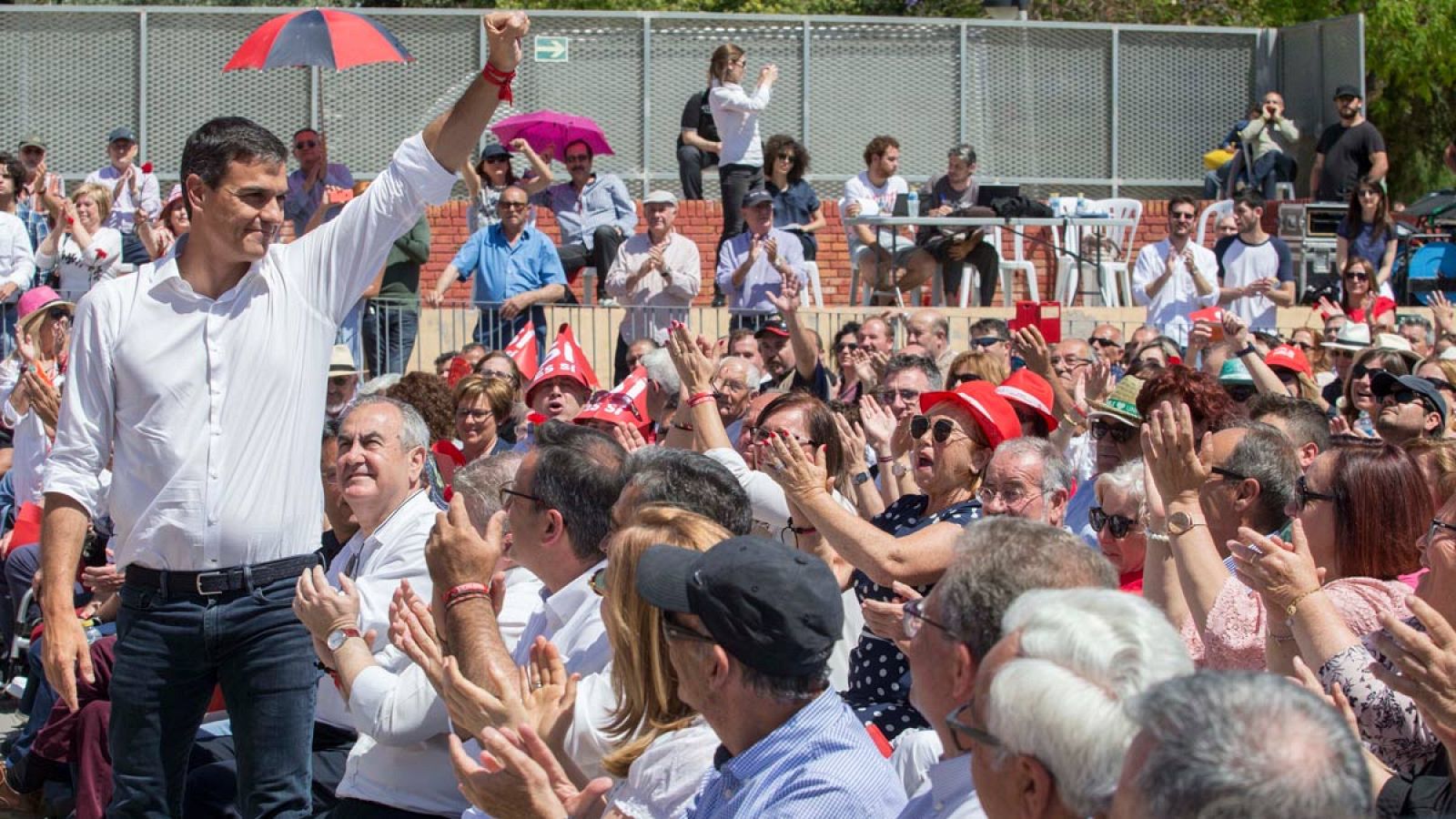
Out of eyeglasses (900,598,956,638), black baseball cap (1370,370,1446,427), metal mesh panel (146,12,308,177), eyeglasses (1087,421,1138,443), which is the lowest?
eyeglasses (900,598,956,638)

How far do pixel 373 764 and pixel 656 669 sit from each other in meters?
1.39

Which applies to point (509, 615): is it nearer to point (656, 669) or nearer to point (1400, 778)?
point (656, 669)

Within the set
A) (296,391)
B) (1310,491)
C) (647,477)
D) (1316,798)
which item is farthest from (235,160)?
(1316,798)

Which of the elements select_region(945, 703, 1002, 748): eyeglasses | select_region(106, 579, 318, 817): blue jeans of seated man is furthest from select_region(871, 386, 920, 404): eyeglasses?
select_region(945, 703, 1002, 748): eyeglasses

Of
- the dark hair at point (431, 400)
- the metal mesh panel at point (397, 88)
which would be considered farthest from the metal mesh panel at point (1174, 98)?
the dark hair at point (431, 400)

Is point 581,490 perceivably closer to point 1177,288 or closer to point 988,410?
point 988,410

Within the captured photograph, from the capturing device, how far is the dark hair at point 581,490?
4.79 meters

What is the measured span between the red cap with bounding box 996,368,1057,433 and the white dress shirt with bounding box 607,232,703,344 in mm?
5627

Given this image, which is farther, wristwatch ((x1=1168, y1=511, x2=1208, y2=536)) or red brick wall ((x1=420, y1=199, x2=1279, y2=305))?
red brick wall ((x1=420, y1=199, x2=1279, y2=305))

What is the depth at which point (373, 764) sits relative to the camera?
4789 mm

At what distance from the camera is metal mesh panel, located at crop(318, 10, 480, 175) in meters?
18.8

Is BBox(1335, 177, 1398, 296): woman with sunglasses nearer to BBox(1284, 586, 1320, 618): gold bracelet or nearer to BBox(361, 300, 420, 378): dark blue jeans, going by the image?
BBox(361, 300, 420, 378): dark blue jeans

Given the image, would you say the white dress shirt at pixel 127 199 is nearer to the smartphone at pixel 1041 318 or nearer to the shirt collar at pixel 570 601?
the smartphone at pixel 1041 318

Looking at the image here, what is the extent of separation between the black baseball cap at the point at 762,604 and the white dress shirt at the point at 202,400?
176 centimetres
